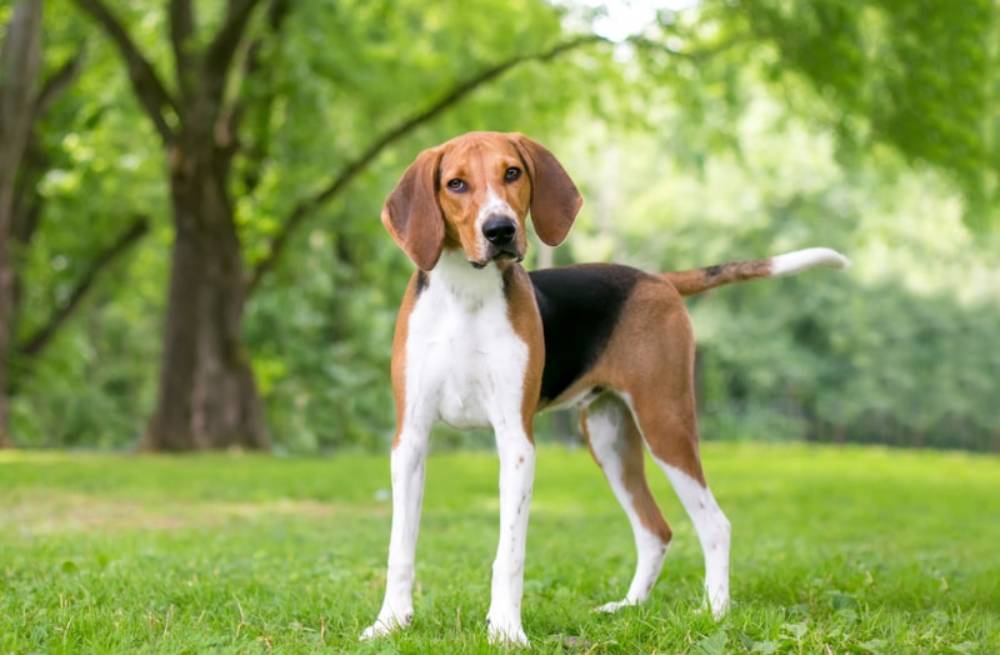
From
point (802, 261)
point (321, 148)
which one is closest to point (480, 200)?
point (802, 261)

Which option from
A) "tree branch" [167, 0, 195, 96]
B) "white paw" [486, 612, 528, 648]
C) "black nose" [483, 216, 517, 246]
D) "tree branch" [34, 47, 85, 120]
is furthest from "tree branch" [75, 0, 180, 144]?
"white paw" [486, 612, 528, 648]

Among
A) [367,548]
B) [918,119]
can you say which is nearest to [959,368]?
[918,119]

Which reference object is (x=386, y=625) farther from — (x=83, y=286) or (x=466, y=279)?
(x=83, y=286)

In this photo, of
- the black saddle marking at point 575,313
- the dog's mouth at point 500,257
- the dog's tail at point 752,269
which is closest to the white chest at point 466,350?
the dog's mouth at point 500,257

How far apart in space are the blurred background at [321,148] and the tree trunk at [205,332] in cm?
4

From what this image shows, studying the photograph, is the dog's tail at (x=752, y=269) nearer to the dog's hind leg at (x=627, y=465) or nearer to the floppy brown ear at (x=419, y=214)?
the dog's hind leg at (x=627, y=465)

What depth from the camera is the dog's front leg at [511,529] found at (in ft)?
15.9

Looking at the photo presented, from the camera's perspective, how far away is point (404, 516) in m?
5.12

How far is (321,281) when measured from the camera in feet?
93.2

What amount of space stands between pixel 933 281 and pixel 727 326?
27.9 feet

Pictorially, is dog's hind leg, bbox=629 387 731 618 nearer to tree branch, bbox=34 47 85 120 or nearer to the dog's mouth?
the dog's mouth

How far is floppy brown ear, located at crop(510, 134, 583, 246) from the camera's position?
5059 millimetres

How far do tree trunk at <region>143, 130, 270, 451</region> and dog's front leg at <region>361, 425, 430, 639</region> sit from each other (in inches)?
592

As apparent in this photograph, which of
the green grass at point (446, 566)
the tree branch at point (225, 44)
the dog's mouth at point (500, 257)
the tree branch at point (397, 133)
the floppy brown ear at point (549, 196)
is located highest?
the tree branch at point (225, 44)
